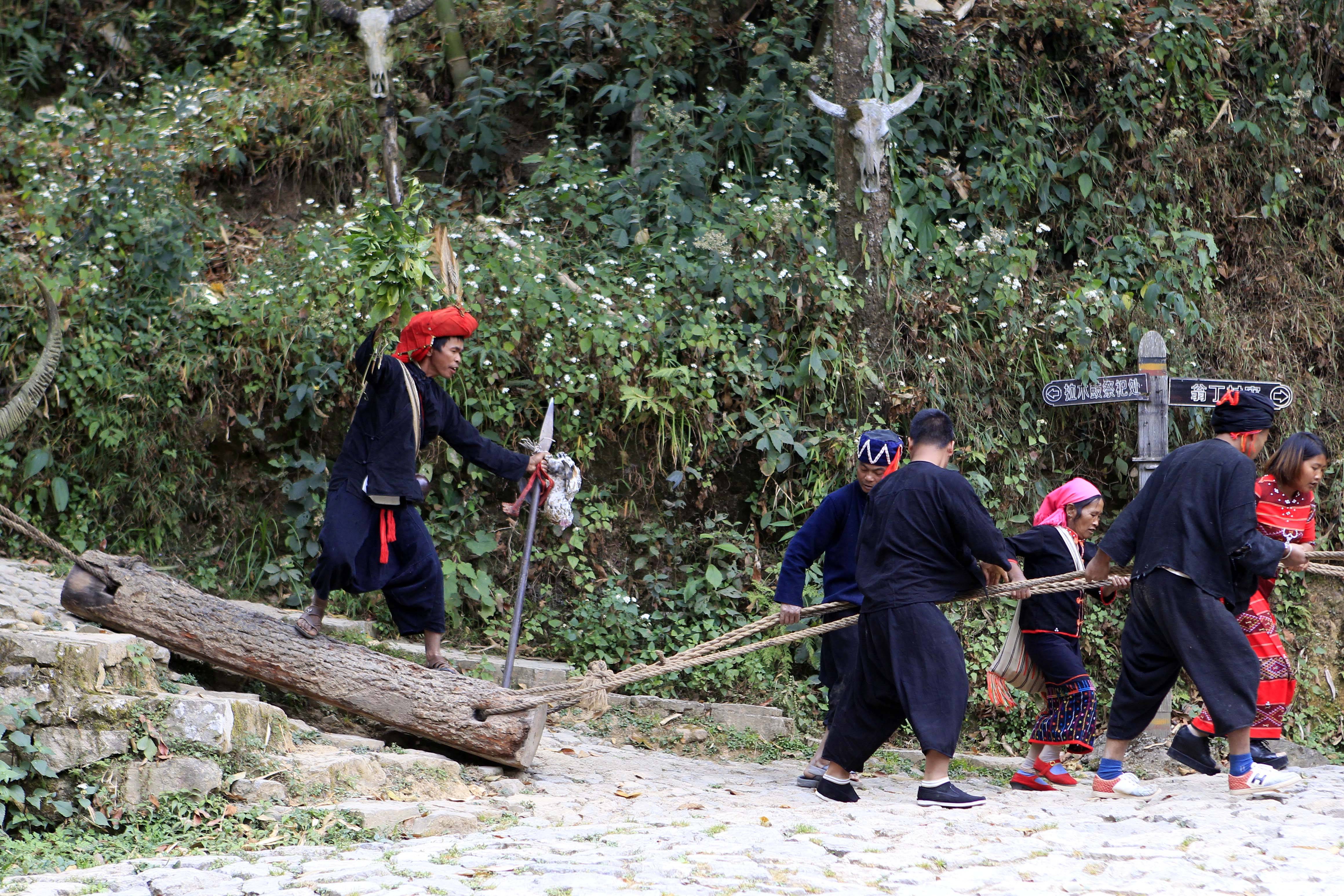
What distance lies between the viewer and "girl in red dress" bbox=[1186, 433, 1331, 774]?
543cm

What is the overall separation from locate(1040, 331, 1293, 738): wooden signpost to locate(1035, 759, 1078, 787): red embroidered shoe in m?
1.22

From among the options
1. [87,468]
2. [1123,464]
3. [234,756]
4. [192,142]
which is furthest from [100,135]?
[1123,464]

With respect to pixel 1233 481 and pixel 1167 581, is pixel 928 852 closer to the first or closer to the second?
pixel 1167 581

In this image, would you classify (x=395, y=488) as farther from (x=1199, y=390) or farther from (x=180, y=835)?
(x=1199, y=390)

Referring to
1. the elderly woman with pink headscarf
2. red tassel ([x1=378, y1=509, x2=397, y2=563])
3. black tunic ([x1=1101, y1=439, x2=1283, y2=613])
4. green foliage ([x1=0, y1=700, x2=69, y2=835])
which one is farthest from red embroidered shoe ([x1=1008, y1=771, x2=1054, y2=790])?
green foliage ([x1=0, y1=700, x2=69, y2=835])

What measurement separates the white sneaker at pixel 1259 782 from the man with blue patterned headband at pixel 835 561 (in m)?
1.74

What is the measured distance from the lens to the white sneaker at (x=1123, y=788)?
17.1 feet

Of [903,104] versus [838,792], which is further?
[903,104]

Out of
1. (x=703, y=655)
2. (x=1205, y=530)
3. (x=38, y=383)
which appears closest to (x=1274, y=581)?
(x=1205, y=530)

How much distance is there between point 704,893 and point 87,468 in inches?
237

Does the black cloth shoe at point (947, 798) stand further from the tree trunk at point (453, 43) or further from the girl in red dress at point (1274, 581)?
the tree trunk at point (453, 43)

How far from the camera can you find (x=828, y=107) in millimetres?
7715

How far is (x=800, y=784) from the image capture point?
550cm

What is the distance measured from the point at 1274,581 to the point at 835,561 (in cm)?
205
